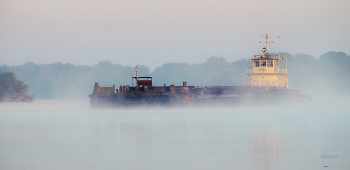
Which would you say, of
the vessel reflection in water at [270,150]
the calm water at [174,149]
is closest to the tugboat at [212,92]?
the calm water at [174,149]

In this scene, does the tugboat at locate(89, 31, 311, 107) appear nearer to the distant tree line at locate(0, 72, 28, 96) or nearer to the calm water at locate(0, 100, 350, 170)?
the calm water at locate(0, 100, 350, 170)

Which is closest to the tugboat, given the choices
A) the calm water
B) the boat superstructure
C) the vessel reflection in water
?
the boat superstructure

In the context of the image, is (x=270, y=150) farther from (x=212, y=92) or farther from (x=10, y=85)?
(x=10, y=85)

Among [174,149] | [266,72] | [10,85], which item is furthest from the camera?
[10,85]

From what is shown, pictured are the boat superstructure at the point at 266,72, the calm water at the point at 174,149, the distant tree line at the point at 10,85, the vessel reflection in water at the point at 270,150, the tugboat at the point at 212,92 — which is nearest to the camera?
the vessel reflection in water at the point at 270,150

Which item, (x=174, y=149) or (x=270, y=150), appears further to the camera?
(x=174, y=149)

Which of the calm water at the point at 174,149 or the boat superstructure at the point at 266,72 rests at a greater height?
the boat superstructure at the point at 266,72

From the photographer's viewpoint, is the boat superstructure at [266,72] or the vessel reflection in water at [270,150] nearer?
the vessel reflection in water at [270,150]

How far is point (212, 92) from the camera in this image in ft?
149

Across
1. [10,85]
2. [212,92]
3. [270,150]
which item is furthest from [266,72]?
[10,85]

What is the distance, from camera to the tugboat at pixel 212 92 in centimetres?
4181

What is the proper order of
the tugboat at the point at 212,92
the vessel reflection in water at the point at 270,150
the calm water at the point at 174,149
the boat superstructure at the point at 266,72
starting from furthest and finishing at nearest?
the boat superstructure at the point at 266,72, the tugboat at the point at 212,92, the calm water at the point at 174,149, the vessel reflection in water at the point at 270,150

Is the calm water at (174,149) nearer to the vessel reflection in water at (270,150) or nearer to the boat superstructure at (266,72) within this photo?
the vessel reflection in water at (270,150)

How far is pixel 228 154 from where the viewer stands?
14.2m
